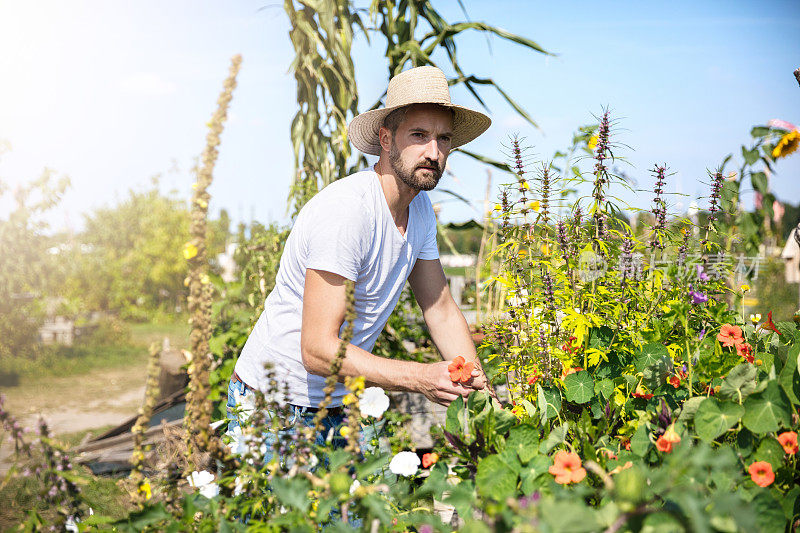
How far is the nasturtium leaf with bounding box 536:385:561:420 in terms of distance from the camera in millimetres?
1210

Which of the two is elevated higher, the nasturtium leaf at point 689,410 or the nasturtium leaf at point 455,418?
the nasturtium leaf at point 689,410

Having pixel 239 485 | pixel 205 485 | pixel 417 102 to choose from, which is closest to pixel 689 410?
pixel 239 485

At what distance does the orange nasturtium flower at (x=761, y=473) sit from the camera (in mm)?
877

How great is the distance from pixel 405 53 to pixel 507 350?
2319mm

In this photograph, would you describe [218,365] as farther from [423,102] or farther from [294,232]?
[423,102]

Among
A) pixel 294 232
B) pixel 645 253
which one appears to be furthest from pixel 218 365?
pixel 645 253

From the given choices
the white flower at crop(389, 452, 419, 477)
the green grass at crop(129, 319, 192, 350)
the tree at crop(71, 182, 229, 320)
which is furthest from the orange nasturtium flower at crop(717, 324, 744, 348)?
the tree at crop(71, 182, 229, 320)

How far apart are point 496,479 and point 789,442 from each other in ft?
1.57

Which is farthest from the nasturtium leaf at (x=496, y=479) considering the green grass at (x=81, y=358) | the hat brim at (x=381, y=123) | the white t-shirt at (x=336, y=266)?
the green grass at (x=81, y=358)

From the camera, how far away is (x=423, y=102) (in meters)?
1.88

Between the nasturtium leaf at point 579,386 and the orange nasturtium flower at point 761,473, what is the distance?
375 mm

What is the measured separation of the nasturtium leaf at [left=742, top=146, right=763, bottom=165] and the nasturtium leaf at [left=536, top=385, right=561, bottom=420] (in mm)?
909

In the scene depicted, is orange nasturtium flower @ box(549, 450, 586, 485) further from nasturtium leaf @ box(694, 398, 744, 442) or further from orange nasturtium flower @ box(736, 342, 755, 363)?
→ orange nasturtium flower @ box(736, 342, 755, 363)

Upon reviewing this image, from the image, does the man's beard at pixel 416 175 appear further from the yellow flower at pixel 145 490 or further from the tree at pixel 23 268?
the tree at pixel 23 268
